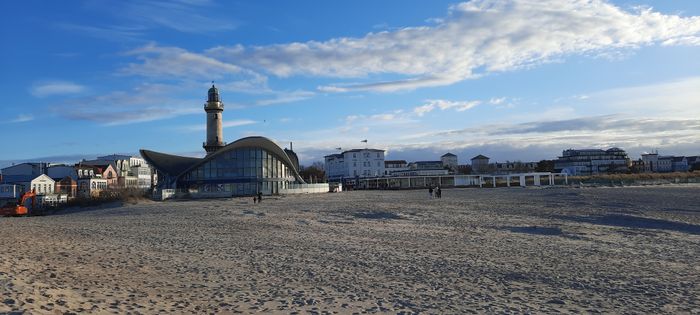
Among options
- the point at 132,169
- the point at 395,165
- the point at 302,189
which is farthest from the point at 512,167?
the point at 302,189

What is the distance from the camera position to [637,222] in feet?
Result: 75.9

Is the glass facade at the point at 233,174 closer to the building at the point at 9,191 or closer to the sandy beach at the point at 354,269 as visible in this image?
the building at the point at 9,191

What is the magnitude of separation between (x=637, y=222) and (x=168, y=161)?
Result: 5067 cm

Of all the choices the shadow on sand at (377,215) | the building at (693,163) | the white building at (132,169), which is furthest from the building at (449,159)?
the shadow on sand at (377,215)

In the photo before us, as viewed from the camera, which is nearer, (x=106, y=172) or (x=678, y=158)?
(x=106, y=172)

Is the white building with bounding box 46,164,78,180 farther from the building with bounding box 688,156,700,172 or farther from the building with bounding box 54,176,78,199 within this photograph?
the building with bounding box 688,156,700,172

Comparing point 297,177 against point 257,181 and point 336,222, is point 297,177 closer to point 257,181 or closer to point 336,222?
point 257,181

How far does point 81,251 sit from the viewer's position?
13984 mm

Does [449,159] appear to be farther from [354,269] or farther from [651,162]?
[354,269]

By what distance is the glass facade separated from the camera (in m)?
57.3

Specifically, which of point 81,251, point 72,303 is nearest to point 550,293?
point 72,303

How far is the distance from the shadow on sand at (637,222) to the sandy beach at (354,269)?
0.14m

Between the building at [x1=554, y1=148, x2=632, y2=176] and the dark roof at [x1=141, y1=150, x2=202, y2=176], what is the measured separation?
4375 inches

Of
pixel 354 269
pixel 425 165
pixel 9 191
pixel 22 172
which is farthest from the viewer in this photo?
pixel 425 165
